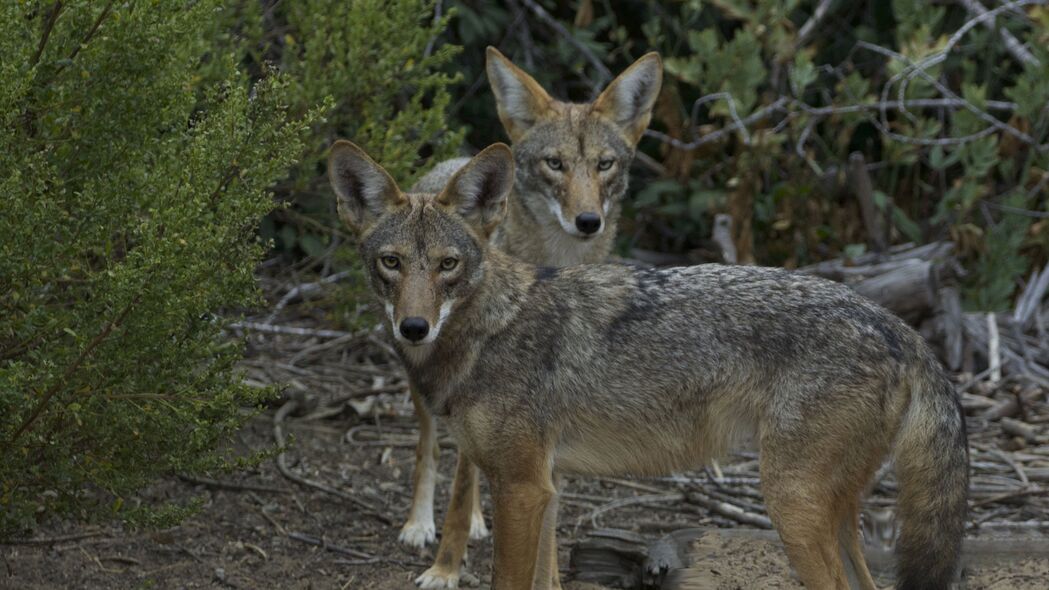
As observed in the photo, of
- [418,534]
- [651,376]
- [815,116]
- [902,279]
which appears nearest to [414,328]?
[651,376]

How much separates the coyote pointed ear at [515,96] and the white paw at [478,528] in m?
1.92

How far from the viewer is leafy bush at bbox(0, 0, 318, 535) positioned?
4242mm

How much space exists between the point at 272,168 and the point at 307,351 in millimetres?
4155

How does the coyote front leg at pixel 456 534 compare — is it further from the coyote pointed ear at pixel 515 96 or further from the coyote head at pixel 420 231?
the coyote pointed ear at pixel 515 96

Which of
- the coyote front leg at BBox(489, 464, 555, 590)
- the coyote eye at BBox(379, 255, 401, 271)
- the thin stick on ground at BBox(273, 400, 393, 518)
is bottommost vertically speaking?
the thin stick on ground at BBox(273, 400, 393, 518)

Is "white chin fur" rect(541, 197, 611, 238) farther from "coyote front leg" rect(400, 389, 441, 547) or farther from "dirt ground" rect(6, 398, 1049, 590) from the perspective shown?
"dirt ground" rect(6, 398, 1049, 590)

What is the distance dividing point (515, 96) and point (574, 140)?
0.46 m

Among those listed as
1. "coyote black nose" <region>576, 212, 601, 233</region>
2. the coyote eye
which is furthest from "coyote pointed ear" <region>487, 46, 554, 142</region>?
the coyote eye

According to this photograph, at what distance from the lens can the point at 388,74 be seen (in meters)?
6.65

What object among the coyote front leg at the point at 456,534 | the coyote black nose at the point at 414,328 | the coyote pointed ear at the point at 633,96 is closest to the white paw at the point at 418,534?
the coyote front leg at the point at 456,534

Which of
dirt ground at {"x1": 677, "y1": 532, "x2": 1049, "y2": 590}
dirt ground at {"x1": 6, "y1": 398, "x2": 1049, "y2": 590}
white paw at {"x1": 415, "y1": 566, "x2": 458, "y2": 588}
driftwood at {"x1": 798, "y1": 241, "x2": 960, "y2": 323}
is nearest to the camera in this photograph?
dirt ground at {"x1": 677, "y1": 532, "x2": 1049, "y2": 590}

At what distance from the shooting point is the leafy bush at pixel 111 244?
4242 millimetres

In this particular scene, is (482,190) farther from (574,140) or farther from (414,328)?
(574,140)

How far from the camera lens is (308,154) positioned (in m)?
6.76
